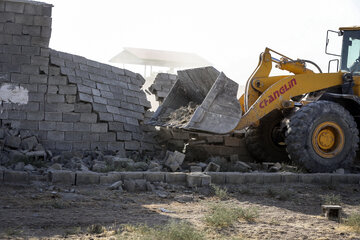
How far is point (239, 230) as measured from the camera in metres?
5.59

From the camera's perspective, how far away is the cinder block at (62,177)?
7.78 m

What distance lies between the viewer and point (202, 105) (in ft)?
30.3

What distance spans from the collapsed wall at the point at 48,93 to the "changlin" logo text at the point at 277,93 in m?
3.35

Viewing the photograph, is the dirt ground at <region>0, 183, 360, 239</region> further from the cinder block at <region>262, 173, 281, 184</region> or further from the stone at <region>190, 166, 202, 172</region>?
the stone at <region>190, 166, 202, 172</region>

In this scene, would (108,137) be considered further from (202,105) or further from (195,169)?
(202,105)

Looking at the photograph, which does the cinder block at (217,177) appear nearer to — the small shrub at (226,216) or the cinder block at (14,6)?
the small shrub at (226,216)

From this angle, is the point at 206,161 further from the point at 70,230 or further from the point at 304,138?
the point at 70,230

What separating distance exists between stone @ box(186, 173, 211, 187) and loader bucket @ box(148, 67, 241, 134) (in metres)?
1.06

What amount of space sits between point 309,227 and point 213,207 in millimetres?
1262

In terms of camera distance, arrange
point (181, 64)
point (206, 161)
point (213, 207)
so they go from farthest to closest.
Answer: point (181, 64) → point (206, 161) → point (213, 207)

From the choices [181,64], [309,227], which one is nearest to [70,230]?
[309,227]

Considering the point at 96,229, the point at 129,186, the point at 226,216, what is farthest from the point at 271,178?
the point at 96,229

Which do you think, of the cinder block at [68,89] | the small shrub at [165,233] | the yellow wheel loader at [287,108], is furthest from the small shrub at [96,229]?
the cinder block at [68,89]

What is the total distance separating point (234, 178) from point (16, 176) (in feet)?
12.2
